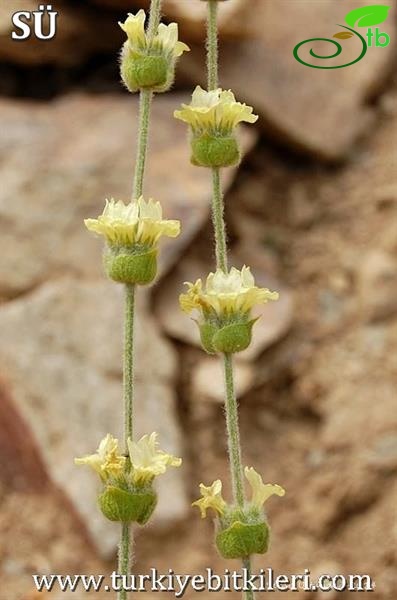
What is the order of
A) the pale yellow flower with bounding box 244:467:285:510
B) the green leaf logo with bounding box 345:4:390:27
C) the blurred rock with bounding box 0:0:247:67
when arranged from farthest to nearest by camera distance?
the blurred rock with bounding box 0:0:247:67 → the green leaf logo with bounding box 345:4:390:27 → the pale yellow flower with bounding box 244:467:285:510

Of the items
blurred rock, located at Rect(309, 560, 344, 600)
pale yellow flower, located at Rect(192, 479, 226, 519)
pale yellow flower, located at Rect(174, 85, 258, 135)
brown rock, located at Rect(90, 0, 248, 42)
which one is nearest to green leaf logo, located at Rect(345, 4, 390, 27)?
brown rock, located at Rect(90, 0, 248, 42)

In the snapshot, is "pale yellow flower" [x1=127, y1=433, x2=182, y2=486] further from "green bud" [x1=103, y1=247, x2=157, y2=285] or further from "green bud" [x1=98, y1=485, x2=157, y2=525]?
"green bud" [x1=103, y1=247, x2=157, y2=285]

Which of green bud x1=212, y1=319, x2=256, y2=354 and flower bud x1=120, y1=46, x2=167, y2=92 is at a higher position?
flower bud x1=120, y1=46, x2=167, y2=92

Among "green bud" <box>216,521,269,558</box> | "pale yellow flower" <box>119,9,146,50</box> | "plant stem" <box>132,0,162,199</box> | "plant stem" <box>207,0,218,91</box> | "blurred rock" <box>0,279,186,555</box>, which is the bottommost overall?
"green bud" <box>216,521,269,558</box>

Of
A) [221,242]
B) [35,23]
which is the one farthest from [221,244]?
[35,23]

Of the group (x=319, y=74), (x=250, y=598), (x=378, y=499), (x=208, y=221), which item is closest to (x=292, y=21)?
(x=319, y=74)

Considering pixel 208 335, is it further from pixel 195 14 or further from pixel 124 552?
pixel 195 14
